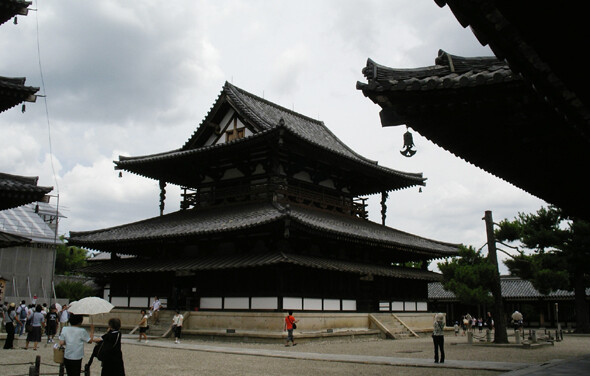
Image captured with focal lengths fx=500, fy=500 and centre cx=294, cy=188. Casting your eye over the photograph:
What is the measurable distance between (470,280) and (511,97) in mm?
19606

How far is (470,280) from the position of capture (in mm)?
24578

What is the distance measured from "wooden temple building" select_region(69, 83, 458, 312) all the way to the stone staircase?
754 mm

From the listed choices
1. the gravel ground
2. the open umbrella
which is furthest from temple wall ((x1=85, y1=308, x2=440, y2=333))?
the open umbrella

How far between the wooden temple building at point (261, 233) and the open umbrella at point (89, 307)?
10955 mm

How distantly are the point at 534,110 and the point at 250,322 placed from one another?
18414 mm

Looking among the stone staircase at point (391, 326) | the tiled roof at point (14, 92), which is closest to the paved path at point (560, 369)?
the stone staircase at point (391, 326)

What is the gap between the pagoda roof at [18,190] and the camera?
45.1ft

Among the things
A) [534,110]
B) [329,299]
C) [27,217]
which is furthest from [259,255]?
[27,217]

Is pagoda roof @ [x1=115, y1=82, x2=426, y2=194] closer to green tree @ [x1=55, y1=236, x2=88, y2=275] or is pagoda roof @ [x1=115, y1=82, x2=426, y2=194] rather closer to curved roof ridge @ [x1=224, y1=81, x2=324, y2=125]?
curved roof ridge @ [x1=224, y1=81, x2=324, y2=125]

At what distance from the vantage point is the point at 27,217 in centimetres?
5412

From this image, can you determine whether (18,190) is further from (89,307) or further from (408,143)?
(408,143)

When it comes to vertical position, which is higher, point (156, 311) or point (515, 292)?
point (515, 292)

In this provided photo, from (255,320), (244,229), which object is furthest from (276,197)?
(255,320)

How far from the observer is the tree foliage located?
2400 cm
